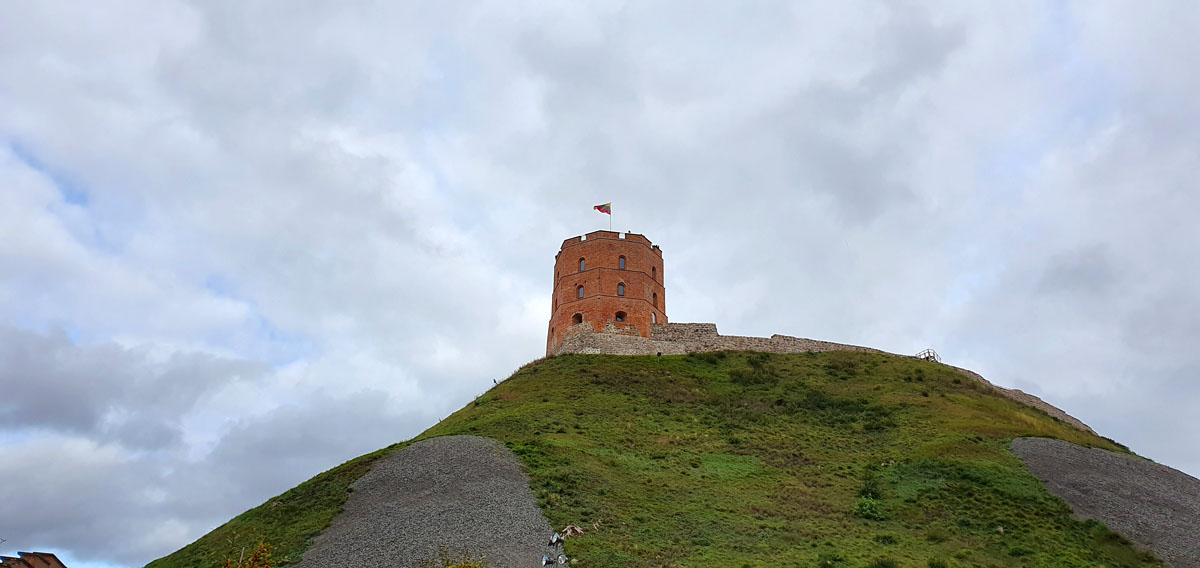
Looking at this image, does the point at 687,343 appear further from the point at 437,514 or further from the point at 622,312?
the point at 437,514

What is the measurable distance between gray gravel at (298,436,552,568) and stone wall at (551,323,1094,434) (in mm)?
22187

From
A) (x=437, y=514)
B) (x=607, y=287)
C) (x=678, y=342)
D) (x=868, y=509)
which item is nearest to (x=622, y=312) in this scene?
(x=607, y=287)

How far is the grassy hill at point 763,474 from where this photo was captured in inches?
1122

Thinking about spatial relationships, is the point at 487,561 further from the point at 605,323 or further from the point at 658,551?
the point at 605,323

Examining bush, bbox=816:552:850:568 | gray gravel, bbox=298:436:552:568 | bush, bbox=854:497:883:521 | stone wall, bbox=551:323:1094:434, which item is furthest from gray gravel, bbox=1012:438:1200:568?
gray gravel, bbox=298:436:552:568

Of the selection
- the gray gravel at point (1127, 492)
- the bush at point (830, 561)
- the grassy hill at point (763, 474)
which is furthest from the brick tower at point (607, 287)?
the bush at point (830, 561)

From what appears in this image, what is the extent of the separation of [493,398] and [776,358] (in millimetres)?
20313

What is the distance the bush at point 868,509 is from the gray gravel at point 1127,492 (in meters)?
7.60

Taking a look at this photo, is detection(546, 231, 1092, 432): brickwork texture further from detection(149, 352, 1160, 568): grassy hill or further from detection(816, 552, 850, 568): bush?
detection(816, 552, 850, 568): bush

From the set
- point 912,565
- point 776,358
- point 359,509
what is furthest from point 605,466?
point 776,358

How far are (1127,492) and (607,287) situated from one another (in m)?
35.3

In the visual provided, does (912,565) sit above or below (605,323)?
below

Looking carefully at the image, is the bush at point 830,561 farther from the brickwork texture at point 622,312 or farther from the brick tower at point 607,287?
the brick tower at point 607,287

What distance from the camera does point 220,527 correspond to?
107 ft
